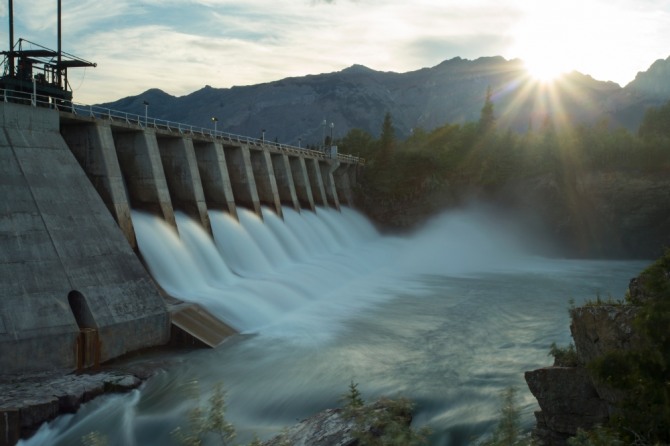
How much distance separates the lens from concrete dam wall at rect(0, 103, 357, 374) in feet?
60.2

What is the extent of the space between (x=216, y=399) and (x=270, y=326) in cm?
1861

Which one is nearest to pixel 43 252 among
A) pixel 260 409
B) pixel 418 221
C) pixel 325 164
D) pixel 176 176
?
pixel 260 409

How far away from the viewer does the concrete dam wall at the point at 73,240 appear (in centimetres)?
1834

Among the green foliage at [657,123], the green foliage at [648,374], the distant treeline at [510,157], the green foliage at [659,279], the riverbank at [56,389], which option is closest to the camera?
the green foliage at [648,374]

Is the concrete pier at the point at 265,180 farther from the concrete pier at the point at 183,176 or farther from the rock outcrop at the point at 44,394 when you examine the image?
the rock outcrop at the point at 44,394

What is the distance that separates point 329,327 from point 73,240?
35.5 feet

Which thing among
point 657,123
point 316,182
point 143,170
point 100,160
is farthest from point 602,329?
point 657,123

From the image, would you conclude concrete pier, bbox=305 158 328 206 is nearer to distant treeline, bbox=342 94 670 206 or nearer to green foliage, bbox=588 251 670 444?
distant treeline, bbox=342 94 670 206

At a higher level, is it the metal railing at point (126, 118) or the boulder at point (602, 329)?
the metal railing at point (126, 118)

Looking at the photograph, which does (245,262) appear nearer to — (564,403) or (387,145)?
(564,403)

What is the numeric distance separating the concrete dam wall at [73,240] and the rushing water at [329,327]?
2.19m

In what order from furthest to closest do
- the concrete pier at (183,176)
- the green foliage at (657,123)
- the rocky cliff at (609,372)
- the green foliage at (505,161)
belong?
the green foliage at (657,123) → the green foliage at (505,161) → the concrete pier at (183,176) → the rocky cliff at (609,372)

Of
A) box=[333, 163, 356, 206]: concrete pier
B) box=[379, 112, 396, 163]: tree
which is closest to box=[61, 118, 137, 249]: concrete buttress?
box=[333, 163, 356, 206]: concrete pier

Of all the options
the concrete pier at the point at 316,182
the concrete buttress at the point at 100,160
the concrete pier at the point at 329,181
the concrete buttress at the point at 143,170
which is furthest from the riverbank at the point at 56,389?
the concrete pier at the point at 329,181
